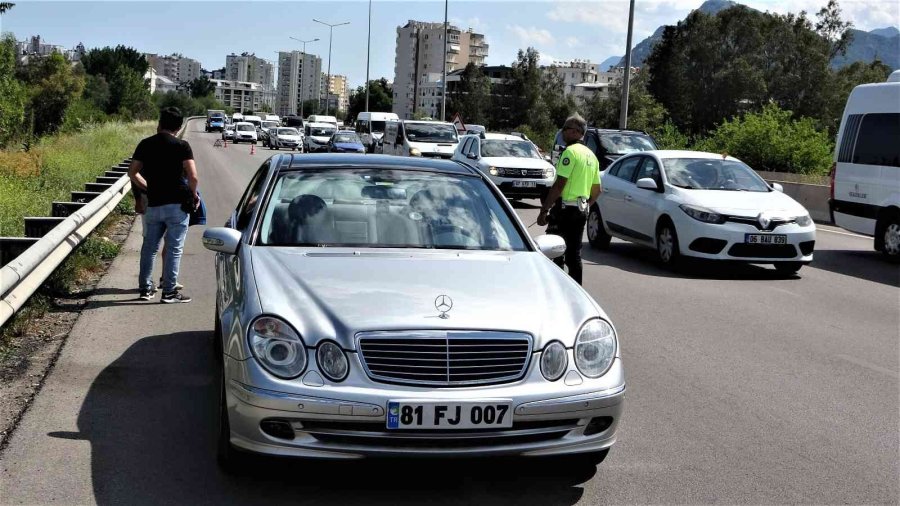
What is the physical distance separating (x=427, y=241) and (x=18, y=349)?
3.36 meters

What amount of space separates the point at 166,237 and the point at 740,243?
22.3 ft

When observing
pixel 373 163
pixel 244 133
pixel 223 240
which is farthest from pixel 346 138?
pixel 223 240

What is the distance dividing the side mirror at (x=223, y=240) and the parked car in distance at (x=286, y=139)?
6026 centimetres

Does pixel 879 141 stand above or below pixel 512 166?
above

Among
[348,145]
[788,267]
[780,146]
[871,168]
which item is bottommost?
[788,267]

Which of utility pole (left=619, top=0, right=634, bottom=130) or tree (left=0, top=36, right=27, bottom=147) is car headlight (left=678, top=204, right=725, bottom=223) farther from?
tree (left=0, top=36, right=27, bottom=147)

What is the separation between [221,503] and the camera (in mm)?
4422

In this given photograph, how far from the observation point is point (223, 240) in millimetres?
5645

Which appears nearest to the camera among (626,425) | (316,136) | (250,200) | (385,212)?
(626,425)

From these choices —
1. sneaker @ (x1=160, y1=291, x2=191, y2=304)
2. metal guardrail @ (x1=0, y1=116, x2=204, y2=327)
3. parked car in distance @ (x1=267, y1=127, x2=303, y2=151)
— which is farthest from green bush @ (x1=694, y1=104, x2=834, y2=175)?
parked car in distance @ (x1=267, y1=127, x2=303, y2=151)

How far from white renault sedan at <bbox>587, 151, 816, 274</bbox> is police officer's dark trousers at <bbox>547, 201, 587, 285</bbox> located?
357 centimetres

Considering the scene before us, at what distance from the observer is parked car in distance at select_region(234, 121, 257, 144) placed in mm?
73062

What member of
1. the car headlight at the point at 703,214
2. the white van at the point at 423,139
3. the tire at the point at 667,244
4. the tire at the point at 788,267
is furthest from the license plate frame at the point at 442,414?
the white van at the point at 423,139

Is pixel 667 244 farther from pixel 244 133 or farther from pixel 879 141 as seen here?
pixel 244 133
